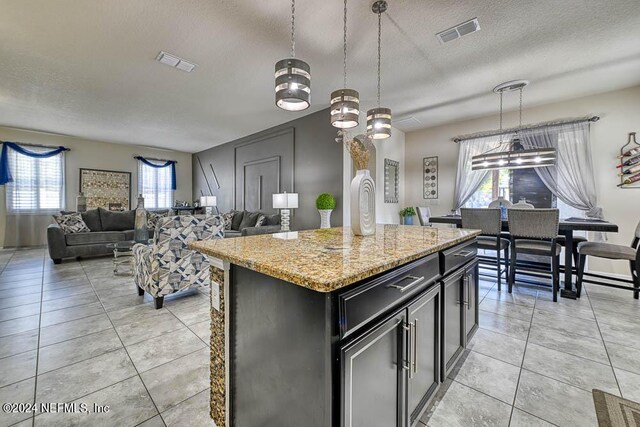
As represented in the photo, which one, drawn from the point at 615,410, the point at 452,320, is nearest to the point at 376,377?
the point at 452,320

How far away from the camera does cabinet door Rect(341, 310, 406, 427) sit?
862 millimetres

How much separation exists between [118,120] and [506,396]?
24.1ft

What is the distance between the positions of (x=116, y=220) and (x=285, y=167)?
4.08 metres

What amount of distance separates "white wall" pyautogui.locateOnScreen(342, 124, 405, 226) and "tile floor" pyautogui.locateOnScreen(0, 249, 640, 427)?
2.65 metres

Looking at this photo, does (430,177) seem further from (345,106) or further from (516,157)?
(345,106)

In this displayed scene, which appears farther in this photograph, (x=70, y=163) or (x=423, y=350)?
(x=70, y=163)

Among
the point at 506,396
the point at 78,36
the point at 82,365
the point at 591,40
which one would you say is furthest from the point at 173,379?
the point at 591,40

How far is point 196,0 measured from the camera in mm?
2275

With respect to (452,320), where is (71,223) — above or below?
above

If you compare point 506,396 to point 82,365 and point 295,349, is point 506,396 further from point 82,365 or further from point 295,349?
point 82,365

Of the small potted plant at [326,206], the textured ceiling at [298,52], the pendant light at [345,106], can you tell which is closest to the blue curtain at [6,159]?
the textured ceiling at [298,52]

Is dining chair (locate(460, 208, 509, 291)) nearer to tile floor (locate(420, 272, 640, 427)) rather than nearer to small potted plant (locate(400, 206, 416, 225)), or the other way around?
tile floor (locate(420, 272, 640, 427))

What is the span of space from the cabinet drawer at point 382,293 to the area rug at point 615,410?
116 centimetres

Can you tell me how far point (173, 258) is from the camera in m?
2.88
